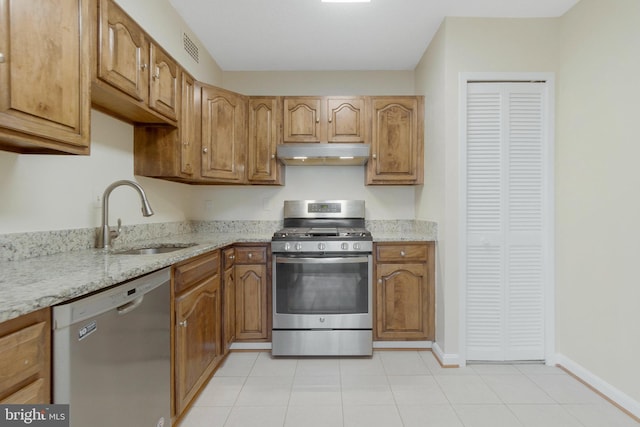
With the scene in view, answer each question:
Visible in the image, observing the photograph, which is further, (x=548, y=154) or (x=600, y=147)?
(x=548, y=154)

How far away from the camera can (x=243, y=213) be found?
10.9ft

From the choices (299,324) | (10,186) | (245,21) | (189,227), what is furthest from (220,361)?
(245,21)

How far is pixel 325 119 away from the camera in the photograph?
3.00 m

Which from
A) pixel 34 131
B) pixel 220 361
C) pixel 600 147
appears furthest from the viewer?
pixel 220 361

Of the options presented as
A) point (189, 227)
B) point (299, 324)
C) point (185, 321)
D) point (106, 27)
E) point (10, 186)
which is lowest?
point (299, 324)

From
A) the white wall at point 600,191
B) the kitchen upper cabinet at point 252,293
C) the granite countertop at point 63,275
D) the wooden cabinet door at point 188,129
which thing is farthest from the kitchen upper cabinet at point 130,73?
the white wall at point 600,191

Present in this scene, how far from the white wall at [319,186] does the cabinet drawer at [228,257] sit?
2.65 ft

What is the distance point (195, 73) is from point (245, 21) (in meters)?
0.62

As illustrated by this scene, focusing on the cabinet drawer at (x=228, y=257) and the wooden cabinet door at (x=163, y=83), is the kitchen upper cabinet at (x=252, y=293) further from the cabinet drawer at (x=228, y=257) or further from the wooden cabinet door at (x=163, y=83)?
the wooden cabinet door at (x=163, y=83)

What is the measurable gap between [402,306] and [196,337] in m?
1.61

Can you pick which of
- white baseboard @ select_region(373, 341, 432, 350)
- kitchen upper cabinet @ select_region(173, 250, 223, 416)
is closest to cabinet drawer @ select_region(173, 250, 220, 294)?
kitchen upper cabinet @ select_region(173, 250, 223, 416)

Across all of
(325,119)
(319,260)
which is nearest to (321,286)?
(319,260)

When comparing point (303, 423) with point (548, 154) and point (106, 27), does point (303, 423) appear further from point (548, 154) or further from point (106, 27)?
point (548, 154)

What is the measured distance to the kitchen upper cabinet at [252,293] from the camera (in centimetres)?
263
